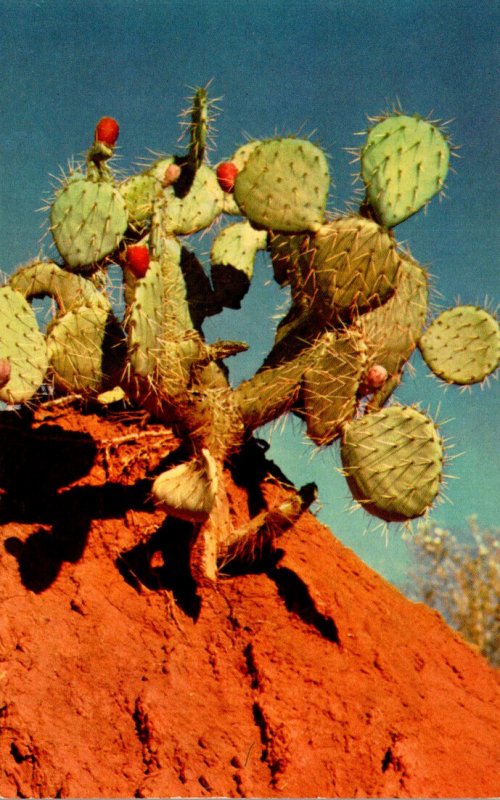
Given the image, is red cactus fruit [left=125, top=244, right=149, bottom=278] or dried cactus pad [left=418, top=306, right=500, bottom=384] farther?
dried cactus pad [left=418, top=306, right=500, bottom=384]

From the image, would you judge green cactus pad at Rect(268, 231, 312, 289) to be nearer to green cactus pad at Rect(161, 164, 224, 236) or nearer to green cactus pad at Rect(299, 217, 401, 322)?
green cactus pad at Rect(299, 217, 401, 322)

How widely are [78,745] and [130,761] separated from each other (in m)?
0.16

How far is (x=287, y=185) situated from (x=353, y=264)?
37cm

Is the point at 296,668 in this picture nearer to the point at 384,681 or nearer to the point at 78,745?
the point at 384,681

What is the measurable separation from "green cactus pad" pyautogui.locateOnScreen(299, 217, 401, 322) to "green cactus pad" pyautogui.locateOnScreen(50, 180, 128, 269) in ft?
2.45

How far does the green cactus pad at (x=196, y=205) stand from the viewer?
388 cm

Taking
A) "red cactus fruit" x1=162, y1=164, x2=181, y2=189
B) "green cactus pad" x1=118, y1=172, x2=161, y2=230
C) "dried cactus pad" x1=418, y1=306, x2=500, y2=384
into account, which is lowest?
"green cactus pad" x1=118, y1=172, x2=161, y2=230

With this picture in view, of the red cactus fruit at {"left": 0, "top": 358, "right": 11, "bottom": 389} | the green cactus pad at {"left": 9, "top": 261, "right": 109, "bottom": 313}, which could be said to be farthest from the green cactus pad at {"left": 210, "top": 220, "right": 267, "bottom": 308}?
the red cactus fruit at {"left": 0, "top": 358, "right": 11, "bottom": 389}

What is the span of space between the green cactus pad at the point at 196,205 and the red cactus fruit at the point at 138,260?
2.66 feet

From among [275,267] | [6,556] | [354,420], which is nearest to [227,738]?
[6,556]

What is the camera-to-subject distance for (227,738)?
9.07 ft

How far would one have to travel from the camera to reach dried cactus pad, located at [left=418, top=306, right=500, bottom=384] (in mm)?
3844

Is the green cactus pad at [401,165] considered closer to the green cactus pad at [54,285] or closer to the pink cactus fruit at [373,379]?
the pink cactus fruit at [373,379]

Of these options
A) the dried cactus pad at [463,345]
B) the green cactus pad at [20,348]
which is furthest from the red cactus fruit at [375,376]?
the green cactus pad at [20,348]
